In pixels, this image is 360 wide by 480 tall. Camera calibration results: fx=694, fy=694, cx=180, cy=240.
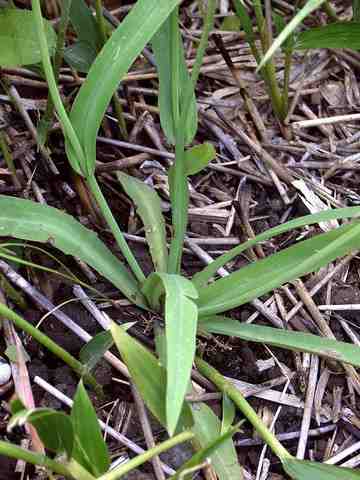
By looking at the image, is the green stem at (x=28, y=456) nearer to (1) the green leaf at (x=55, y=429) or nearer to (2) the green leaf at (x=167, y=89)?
(1) the green leaf at (x=55, y=429)

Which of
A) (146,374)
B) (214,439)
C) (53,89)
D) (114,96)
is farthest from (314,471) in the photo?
(114,96)

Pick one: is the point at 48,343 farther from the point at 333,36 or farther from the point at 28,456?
the point at 333,36

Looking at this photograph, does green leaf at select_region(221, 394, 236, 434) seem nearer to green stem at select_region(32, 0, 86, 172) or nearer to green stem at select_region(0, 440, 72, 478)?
green stem at select_region(0, 440, 72, 478)

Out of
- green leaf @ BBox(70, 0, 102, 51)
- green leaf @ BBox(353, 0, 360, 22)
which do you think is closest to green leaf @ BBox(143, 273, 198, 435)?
green leaf @ BBox(70, 0, 102, 51)

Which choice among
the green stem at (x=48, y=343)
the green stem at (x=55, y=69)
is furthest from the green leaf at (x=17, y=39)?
the green stem at (x=48, y=343)

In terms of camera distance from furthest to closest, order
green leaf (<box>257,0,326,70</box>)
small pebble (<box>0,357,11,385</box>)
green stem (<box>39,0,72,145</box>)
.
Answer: green stem (<box>39,0,72,145</box>) → small pebble (<box>0,357,11,385</box>) → green leaf (<box>257,0,326,70</box>)

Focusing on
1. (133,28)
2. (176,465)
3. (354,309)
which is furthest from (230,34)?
(176,465)

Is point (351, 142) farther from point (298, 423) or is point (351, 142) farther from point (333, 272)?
point (298, 423)
